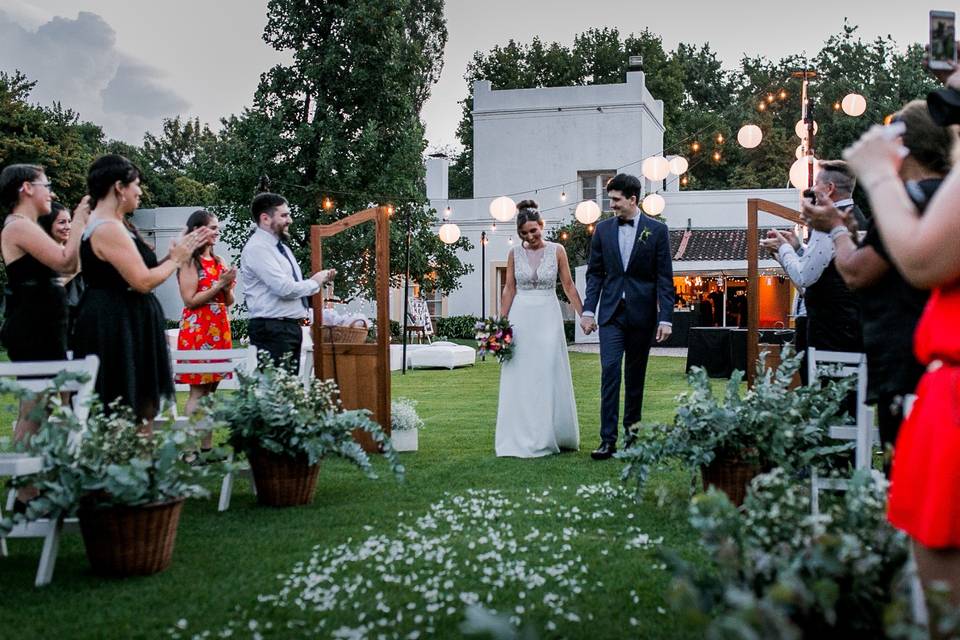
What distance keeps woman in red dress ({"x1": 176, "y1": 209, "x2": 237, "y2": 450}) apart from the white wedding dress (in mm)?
2327

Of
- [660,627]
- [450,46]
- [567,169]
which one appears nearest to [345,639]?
[660,627]

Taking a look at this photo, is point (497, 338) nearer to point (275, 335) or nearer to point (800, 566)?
point (275, 335)

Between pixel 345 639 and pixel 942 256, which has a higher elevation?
pixel 942 256

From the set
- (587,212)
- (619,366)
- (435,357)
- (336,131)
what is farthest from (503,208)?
(619,366)

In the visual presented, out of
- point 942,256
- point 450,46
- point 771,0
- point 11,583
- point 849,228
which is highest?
point 450,46

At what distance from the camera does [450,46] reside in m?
40.0

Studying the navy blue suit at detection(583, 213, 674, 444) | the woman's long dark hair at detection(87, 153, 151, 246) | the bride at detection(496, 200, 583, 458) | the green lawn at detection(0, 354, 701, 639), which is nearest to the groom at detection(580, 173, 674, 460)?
the navy blue suit at detection(583, 213, 674, 444)

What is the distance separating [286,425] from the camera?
5.06 m

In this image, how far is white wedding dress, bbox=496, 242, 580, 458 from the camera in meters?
7.04

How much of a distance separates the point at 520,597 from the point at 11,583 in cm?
228

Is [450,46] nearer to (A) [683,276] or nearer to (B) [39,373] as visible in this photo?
(A) [683,276]

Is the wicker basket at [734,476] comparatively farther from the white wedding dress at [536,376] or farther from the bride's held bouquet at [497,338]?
the bride's held bouquet at [497,338]

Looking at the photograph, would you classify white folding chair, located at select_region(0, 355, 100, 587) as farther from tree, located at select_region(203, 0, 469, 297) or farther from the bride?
tree, located at select_region(203, 0, 469, 297)

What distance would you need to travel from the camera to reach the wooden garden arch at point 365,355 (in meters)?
7.19
